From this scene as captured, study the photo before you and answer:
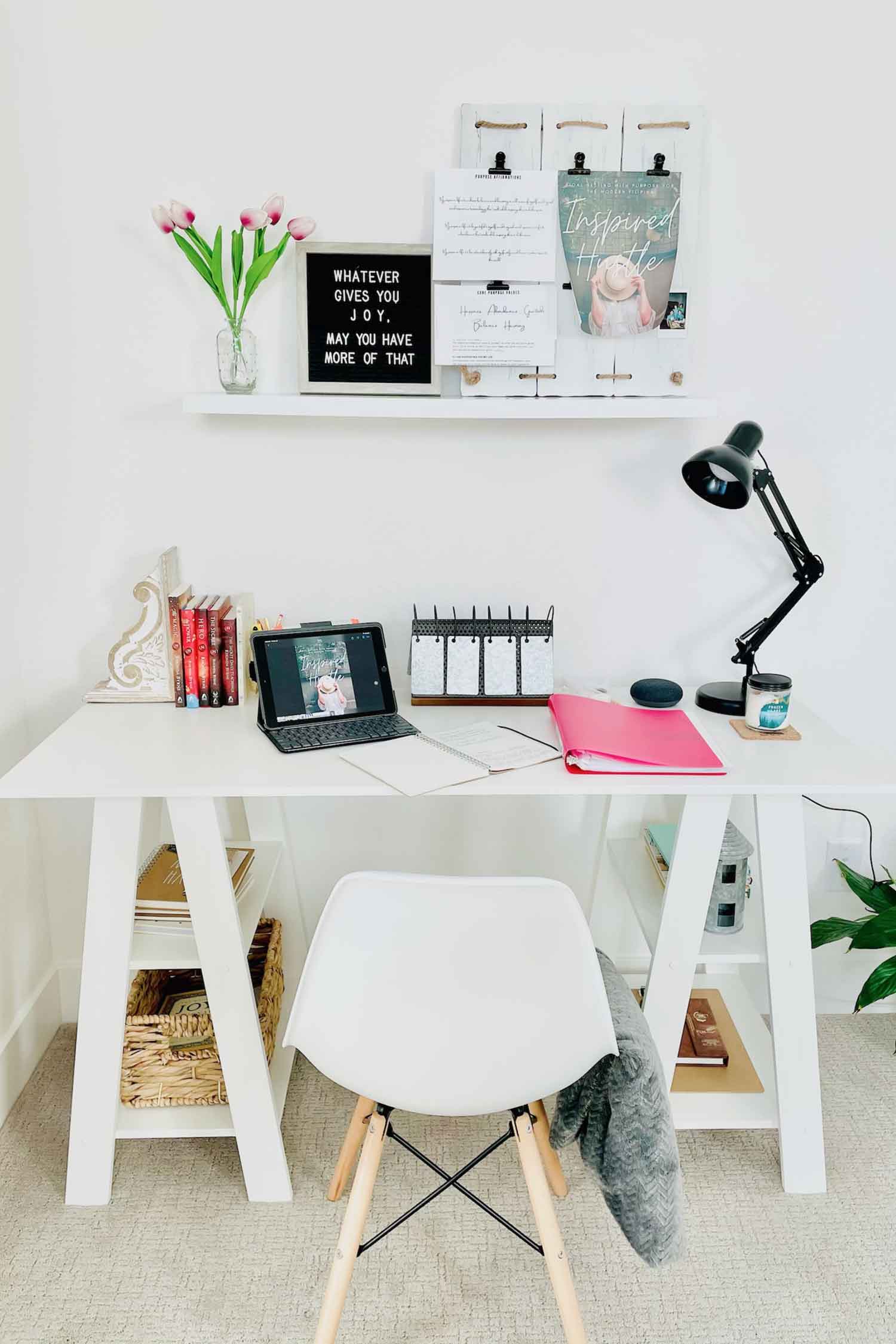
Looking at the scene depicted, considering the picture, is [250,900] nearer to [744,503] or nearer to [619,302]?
[744,503]

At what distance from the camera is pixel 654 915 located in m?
1.85

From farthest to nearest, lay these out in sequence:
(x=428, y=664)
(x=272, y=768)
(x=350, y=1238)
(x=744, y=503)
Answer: (x=428, y=664) → (x=744, y=503) → (x=272, y=768) → (x=350, y=1238)

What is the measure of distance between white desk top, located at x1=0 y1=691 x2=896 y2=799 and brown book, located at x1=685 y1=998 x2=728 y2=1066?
2.10 feet

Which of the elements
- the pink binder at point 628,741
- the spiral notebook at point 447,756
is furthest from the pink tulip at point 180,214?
the pink binder at point 628,741

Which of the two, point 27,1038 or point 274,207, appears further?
point 27,1038

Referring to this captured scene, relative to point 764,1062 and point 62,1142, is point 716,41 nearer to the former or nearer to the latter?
point 764,1062

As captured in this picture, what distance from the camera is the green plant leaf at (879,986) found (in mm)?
1958

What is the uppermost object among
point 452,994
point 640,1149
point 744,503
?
point 744,503

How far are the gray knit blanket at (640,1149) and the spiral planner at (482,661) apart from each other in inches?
28.0

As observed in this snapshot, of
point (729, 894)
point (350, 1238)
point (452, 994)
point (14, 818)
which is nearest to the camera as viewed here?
point (452, 994)

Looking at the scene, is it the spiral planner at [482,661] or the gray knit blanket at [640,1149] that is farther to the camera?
the spiral planner at [482,661]

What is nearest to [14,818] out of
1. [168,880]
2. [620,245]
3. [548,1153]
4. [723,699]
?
[168,880]

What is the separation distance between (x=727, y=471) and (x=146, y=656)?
44.9 inches

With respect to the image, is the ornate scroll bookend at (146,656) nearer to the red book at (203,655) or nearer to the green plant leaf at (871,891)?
the red book at (203,655)
